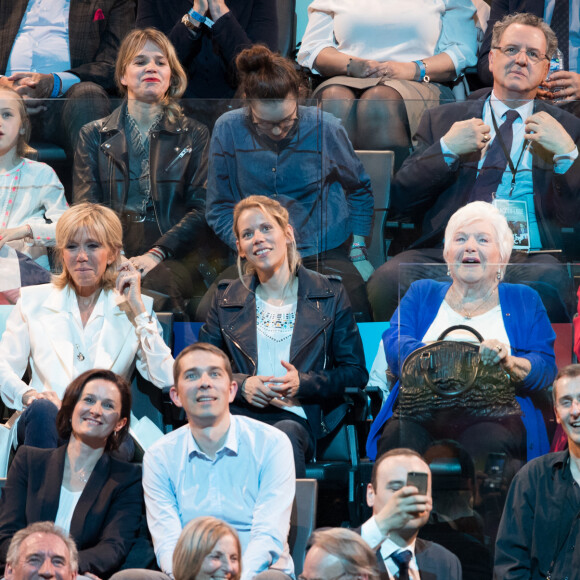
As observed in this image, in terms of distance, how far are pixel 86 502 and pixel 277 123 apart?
153cm

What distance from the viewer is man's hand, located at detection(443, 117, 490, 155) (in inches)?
153

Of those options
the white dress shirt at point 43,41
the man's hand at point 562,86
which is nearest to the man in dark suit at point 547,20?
the man's hand at point 562,86

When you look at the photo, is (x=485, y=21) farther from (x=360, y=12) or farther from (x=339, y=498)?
(x=339, y=498)

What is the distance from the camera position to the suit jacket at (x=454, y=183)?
3.86m

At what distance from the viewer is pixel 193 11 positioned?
4594mm

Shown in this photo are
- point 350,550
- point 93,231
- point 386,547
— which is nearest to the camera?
point 350,550

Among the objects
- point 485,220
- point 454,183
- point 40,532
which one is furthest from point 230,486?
point 454,183

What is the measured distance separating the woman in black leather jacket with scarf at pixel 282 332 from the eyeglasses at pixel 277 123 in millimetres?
313

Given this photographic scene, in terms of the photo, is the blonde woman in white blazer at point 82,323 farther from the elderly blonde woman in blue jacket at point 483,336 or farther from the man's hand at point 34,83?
the man's hand at point 34,83

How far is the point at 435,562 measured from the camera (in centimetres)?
290

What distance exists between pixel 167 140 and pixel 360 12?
126cm

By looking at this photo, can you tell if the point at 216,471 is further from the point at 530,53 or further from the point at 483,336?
the point at 530,53

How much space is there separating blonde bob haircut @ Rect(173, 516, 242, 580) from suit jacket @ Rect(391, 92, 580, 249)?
4.76ft

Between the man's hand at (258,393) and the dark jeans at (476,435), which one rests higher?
the man's hand at (258,393)
